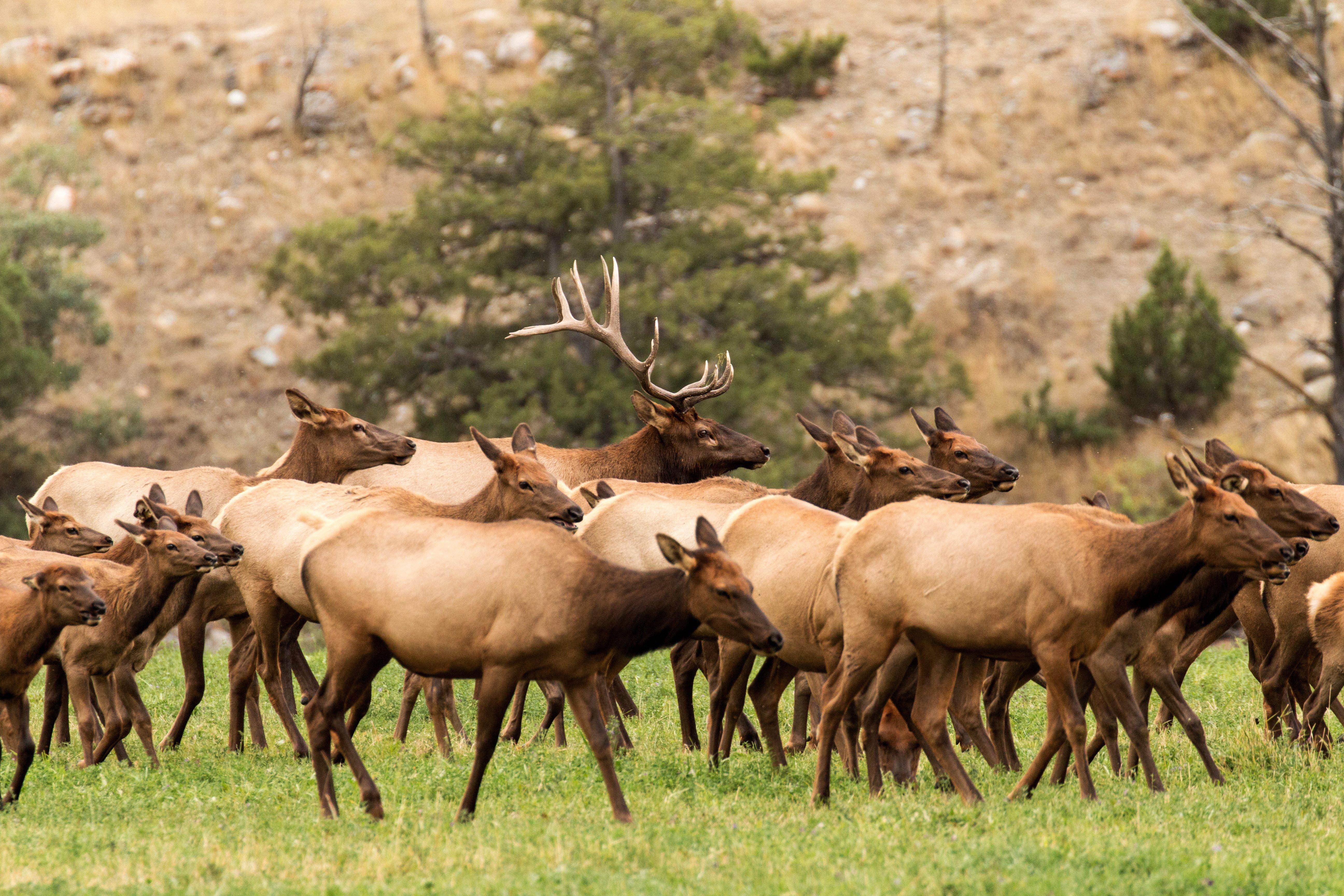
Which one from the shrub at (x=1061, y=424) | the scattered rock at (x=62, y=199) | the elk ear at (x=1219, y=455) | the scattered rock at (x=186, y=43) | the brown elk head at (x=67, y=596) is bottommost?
the shrub at (x=1061, y=424)

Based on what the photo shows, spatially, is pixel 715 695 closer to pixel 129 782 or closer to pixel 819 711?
pixel 819 711

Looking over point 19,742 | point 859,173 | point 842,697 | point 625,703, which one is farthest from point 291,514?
point 859,173

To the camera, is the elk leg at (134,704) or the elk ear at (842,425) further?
the elk ear at (842,425)

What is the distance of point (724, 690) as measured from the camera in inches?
378

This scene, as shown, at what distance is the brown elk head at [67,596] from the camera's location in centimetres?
838

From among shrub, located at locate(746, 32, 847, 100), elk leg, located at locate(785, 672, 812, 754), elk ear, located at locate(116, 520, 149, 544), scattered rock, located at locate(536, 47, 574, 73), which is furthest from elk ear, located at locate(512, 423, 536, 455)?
shrub, located at locate(746, 32, 847, 100)

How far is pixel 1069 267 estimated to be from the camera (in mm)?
34500

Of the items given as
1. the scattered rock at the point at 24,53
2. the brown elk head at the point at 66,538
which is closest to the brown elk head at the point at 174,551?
the brown elk head at the point at 66,538

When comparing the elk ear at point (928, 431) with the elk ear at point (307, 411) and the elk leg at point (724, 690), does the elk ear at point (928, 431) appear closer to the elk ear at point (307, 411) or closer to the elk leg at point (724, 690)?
the elk leg at point (724, 690)

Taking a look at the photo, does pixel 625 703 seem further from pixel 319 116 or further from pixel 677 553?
pixel 319 116

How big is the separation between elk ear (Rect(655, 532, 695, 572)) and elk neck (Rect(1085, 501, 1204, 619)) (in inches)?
83.2

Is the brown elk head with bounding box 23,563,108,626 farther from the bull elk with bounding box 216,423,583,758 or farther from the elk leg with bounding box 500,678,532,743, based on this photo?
the elk leg with bounding box 500,678,532,743

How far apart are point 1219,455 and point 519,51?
32.4m

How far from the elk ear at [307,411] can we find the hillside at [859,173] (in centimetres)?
1836
